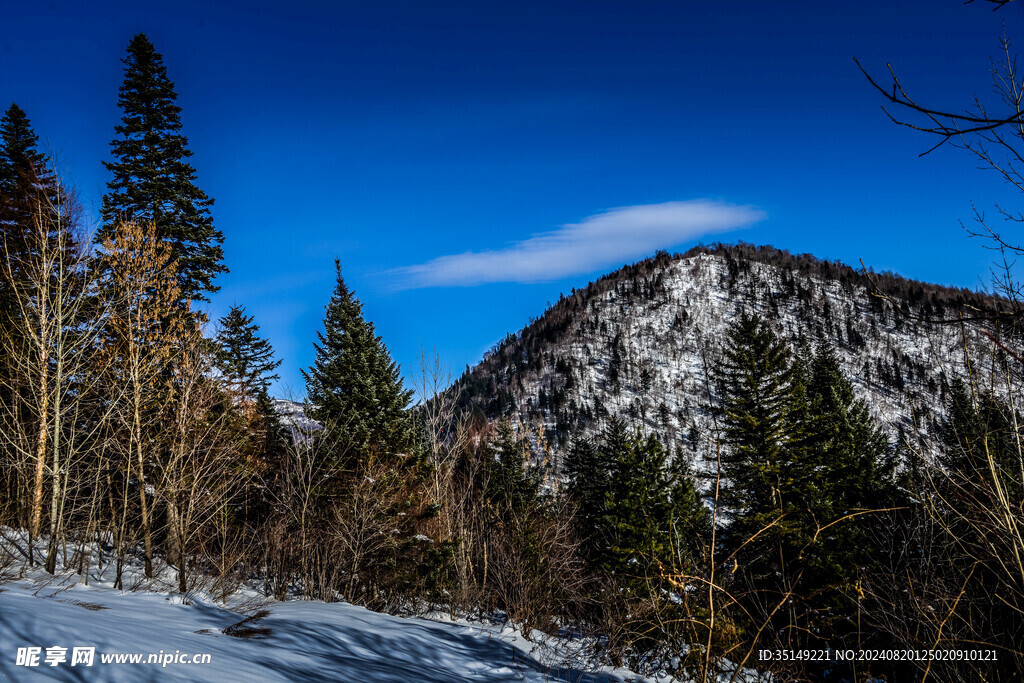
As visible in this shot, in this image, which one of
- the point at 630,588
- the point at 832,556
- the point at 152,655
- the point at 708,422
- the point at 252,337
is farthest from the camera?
the point at 708,422

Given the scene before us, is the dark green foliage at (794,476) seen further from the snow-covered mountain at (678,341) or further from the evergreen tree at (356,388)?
the snow-covered mountain at (678,341)

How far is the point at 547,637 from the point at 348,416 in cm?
1187

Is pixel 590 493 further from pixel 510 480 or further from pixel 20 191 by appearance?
pixel 20 191

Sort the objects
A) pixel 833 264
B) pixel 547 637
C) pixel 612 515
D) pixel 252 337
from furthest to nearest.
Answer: pixel 833 264 < pixel 252 337 < pixel 612 515 < pixel 547 637

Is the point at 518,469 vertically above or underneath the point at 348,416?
underneath

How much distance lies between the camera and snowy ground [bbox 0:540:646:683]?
17.0ft

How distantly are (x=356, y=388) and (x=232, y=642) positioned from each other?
651 inches

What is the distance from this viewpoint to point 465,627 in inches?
563

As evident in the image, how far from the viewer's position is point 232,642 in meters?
7.36

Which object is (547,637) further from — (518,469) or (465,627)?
(518,469)

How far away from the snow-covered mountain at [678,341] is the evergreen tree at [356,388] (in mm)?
74437

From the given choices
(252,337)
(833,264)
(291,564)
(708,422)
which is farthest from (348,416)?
(833,264)

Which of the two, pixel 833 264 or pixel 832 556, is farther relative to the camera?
pixel 833 264

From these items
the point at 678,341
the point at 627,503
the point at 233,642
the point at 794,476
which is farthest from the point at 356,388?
the point at 678,341
